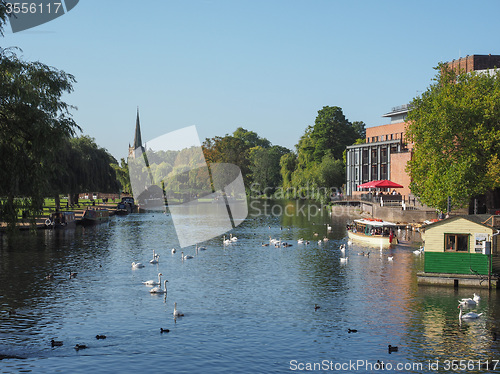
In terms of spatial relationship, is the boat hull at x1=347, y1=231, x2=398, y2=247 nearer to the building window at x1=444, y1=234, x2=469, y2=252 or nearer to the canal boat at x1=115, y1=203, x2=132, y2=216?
the building window at x1=444, y1=234, x2=469, y2=252

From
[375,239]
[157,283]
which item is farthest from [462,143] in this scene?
[157,283]

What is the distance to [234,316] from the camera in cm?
3472

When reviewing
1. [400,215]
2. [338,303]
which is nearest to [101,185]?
[400,215]

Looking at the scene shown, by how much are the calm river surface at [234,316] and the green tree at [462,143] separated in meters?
16.8

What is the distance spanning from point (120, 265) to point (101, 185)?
62.3 m

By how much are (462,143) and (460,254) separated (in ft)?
120

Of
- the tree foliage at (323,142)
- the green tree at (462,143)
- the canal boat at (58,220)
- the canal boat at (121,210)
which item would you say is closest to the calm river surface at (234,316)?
the green tree at (462,143)

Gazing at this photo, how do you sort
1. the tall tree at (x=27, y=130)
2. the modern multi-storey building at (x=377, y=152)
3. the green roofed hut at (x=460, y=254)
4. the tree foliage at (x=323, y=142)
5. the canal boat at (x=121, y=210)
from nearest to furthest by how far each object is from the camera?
the tall tree at (x=27, y=130), the green roofed hut at (x=460, y=254), the canal boat at (x=121, y=210), the modern multi-storey building at (x=377, y=152), the tree foliage at (x=323, y=142)

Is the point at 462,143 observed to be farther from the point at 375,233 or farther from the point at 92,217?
the point at 92,217

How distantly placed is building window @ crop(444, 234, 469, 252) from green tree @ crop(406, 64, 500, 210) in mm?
29673

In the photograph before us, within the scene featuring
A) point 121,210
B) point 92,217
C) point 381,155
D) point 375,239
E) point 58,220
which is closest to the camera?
point 375,239

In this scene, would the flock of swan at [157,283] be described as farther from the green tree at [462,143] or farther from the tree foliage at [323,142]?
the tree foliage at [323,142]

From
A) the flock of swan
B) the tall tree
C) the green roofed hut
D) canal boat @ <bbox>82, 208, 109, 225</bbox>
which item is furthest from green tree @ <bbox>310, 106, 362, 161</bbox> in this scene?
the tall tree

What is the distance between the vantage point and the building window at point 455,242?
40.4m
